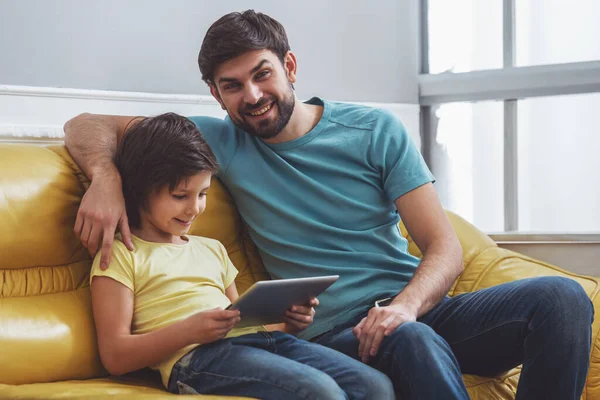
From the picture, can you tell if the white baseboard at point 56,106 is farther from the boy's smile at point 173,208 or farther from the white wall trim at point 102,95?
the boy's smile at point 173,208

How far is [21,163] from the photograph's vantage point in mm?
1854

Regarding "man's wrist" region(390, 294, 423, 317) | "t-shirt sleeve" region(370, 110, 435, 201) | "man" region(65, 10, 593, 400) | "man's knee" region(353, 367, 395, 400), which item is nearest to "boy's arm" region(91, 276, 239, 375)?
"man" region(65, 10, 593, 400)

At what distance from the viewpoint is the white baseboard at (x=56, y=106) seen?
7.36 ft

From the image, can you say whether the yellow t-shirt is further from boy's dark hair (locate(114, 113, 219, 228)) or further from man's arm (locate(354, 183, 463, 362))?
man's arm (locate(354, 183, 463, 362))

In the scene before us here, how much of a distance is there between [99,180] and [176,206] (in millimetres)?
189

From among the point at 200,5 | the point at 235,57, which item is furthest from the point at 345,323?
the point at 200,5

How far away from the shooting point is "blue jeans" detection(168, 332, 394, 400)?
1.57m

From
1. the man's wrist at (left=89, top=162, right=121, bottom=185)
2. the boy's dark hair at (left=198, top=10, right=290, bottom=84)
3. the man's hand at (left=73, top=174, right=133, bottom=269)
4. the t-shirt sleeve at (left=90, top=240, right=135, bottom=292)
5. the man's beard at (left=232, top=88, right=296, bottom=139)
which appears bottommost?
the t-shirt sleeve at (left=90, top=240, right=135, bottom=292)

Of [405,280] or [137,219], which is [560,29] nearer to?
[405,280]

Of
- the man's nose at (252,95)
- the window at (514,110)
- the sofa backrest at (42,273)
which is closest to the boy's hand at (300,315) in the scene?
the sofa backrest at (42,273)

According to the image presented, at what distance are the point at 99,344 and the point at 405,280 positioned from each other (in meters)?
0.76

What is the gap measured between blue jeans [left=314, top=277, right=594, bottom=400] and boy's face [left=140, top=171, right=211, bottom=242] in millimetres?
439

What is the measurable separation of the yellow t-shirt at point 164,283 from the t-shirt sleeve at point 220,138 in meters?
0.34


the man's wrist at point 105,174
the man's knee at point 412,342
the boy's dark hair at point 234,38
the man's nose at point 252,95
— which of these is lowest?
the man's knee at point 412,342
